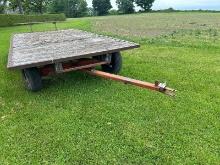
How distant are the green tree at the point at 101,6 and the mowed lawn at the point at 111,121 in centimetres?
7787

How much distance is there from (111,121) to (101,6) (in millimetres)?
80994

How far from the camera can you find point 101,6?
274 feet

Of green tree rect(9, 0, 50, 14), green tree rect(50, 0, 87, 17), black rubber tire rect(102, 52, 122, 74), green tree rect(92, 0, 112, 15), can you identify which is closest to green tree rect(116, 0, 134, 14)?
green tree rect(92, 0, 112, 15)

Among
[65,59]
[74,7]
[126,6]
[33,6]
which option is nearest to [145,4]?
[126,6]

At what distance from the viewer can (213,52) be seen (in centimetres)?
1010

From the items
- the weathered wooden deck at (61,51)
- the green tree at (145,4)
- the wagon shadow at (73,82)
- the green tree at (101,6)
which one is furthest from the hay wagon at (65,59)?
the green tree at (101,6)

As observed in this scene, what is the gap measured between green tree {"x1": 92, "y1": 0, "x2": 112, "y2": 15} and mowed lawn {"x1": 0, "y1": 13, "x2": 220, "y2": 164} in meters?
77.9

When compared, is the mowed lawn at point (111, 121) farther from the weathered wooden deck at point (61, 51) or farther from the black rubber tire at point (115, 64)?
the weathered wooden deck at point (61, 51)

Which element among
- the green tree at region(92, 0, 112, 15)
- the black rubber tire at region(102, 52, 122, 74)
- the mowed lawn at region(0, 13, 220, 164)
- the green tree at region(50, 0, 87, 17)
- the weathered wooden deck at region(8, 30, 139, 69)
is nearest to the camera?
the mowed lawn at region(0, 13, 220, 164)

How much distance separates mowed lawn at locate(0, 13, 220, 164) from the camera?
4.06m

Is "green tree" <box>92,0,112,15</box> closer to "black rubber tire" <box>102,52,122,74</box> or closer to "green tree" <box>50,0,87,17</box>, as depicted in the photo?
"green tree" <box>50,0,87,17</box>

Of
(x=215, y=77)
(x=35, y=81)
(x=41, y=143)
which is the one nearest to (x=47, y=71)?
(x=35, y=81)

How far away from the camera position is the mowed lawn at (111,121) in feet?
13.3

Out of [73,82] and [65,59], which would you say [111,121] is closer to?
[65,59]
